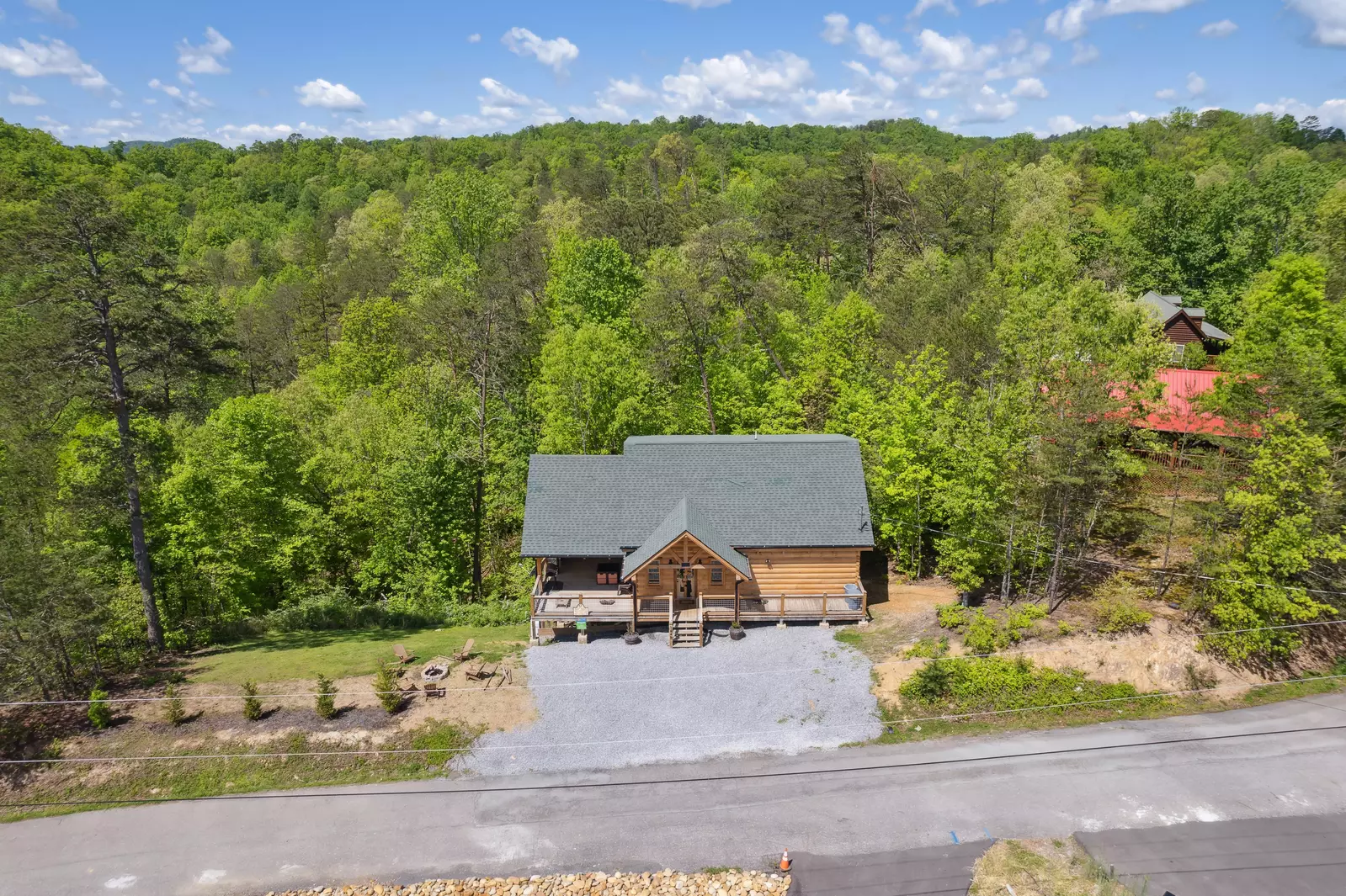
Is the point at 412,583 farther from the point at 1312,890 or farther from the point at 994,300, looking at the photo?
the point at 994,300

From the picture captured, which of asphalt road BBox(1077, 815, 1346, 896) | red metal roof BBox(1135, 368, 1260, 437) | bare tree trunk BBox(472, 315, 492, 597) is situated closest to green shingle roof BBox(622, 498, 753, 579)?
bare tree trunk BBox(472, 315, 492, 597)

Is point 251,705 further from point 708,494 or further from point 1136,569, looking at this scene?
point 1136,569

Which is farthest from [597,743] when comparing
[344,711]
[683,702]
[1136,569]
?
[1136,569]

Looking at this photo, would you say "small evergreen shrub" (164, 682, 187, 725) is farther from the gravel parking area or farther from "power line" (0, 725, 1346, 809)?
the gravel parking area

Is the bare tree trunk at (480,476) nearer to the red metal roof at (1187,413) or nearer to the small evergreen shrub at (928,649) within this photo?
the small evergreen shrub at (928,649)

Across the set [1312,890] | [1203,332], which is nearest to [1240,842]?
[1312,890]

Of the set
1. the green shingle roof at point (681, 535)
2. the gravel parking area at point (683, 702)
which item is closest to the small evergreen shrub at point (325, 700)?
the gravel parking area at point (683, 702)
